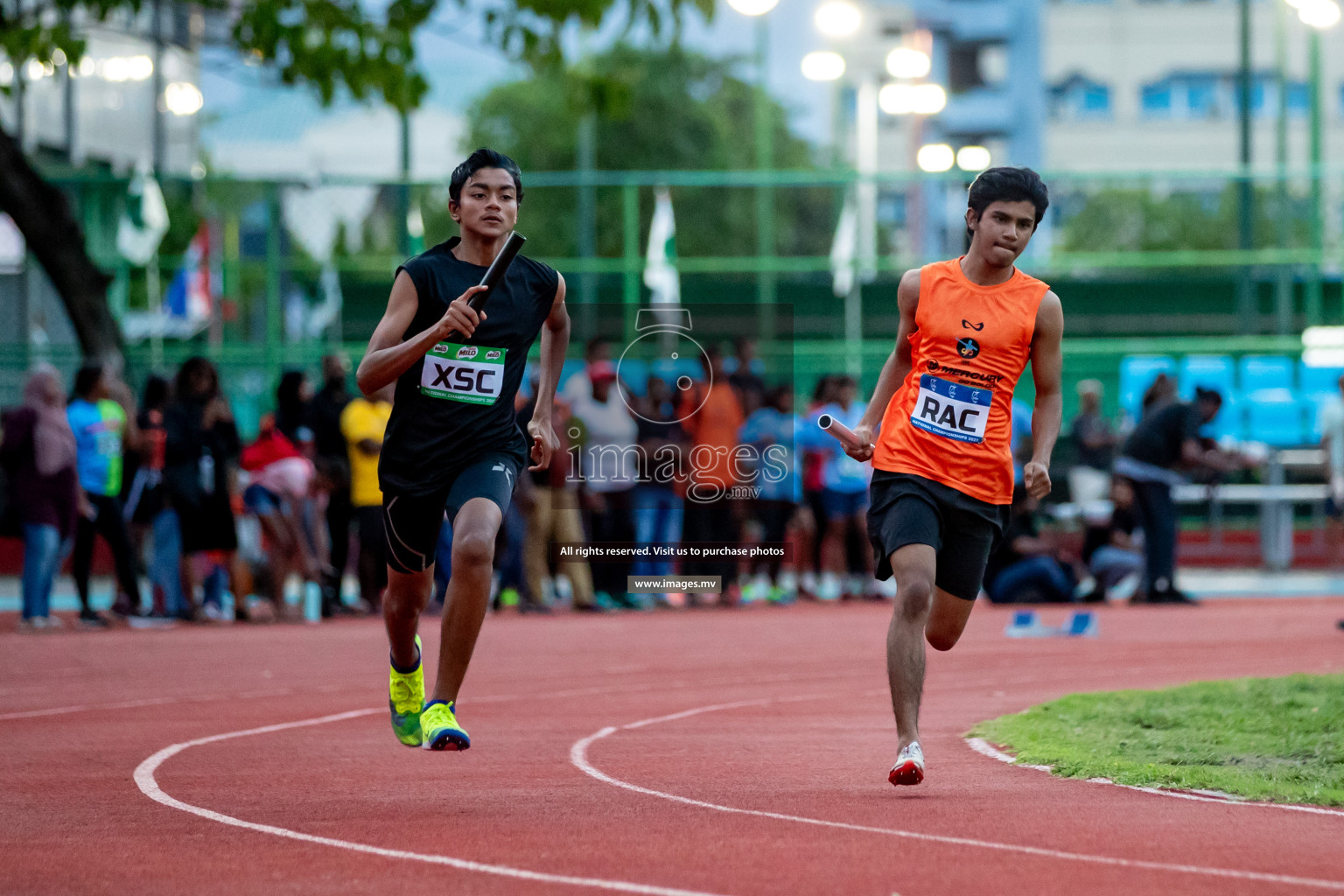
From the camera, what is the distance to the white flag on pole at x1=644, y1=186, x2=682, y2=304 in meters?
22.1

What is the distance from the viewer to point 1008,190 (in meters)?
6.76

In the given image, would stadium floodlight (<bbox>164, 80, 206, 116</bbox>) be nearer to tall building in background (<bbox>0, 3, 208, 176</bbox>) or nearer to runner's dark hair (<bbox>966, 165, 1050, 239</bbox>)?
tall building in background (<bbox>0, 3, 208, 176</bbox>)

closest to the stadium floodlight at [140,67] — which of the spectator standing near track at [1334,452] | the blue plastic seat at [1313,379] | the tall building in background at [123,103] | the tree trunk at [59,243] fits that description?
the tall building in background at [123,103]

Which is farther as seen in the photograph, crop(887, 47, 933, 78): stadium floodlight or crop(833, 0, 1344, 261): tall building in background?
crop(833, 0, 1344, 261): tall building in background

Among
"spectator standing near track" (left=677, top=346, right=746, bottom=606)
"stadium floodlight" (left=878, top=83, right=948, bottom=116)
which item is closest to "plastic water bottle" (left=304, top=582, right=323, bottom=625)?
"spectator standing near track" (left=677, top=346, right=746, bottom=606)

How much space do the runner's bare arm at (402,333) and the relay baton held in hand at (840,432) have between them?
48.8 inches

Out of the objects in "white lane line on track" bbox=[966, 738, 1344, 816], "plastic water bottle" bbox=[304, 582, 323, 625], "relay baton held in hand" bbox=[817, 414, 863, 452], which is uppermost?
"relay baton held in hand" bbox=[817, 414, 863, 452]

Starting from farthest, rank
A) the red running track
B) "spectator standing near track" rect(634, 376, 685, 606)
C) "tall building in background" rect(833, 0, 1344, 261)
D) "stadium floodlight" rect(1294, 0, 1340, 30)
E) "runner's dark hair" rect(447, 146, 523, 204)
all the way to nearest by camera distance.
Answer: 1. "tall building in background" rect(833, 0, 1344, 261)
2. "stadium floodlight" rect(1294, 0, 1340, 30)
3. "spectator standing near track" rect(634, 376, 685, 606)
4. "runner's dark hair" rect(447, 146, 523, 204)
5. the red running track

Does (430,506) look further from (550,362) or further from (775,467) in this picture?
(775,467)

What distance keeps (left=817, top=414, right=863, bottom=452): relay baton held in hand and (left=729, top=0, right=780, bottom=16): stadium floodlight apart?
17.3 meters

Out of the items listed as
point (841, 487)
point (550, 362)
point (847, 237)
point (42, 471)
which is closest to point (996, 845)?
point (550, 362)

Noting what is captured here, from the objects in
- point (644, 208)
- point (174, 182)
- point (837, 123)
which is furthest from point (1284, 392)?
point (837, 123)

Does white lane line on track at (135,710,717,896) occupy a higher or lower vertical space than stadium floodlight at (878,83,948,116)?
lower

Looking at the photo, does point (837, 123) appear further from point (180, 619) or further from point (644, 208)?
point (180, 619)
